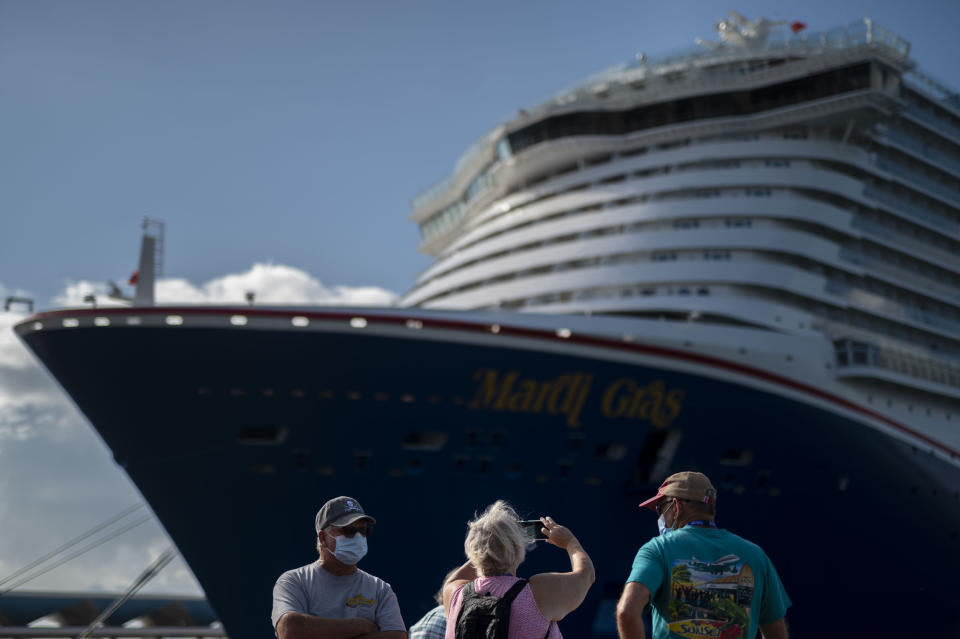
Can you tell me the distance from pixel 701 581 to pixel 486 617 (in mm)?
957

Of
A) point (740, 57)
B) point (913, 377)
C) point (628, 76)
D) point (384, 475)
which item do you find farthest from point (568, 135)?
point (384, 475)

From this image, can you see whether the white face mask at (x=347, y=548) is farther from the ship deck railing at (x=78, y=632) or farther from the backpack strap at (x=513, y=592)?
the ship deck railing at (x=78, y=632)

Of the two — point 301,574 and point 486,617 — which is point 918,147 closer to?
point 301,574

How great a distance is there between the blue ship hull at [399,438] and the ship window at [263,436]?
Result: 0.02 m

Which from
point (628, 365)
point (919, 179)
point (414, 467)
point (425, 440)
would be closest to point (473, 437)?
point (425, 440)

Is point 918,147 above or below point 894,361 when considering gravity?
above

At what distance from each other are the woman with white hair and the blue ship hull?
28.4ft

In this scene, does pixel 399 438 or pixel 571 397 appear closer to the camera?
pixel 399 438

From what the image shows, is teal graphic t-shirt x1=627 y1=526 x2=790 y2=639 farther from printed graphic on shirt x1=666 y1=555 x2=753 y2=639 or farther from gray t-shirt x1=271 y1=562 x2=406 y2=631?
gray t-shirt x1=271 y1=562 x2=406 y2=631

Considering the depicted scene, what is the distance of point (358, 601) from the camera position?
4.25 m

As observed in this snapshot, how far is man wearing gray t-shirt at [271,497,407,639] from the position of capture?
413 centimetres

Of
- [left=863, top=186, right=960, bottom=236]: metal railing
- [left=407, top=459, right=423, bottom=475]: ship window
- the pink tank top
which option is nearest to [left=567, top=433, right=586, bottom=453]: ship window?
[left=407, top=459, right=423, bottom=475]: ship window

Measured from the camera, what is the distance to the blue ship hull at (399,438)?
12070 mm

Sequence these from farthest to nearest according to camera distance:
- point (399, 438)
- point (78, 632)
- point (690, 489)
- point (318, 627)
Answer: point (78, 632), point (399, 438), point (318, 627), point (690, 489)
